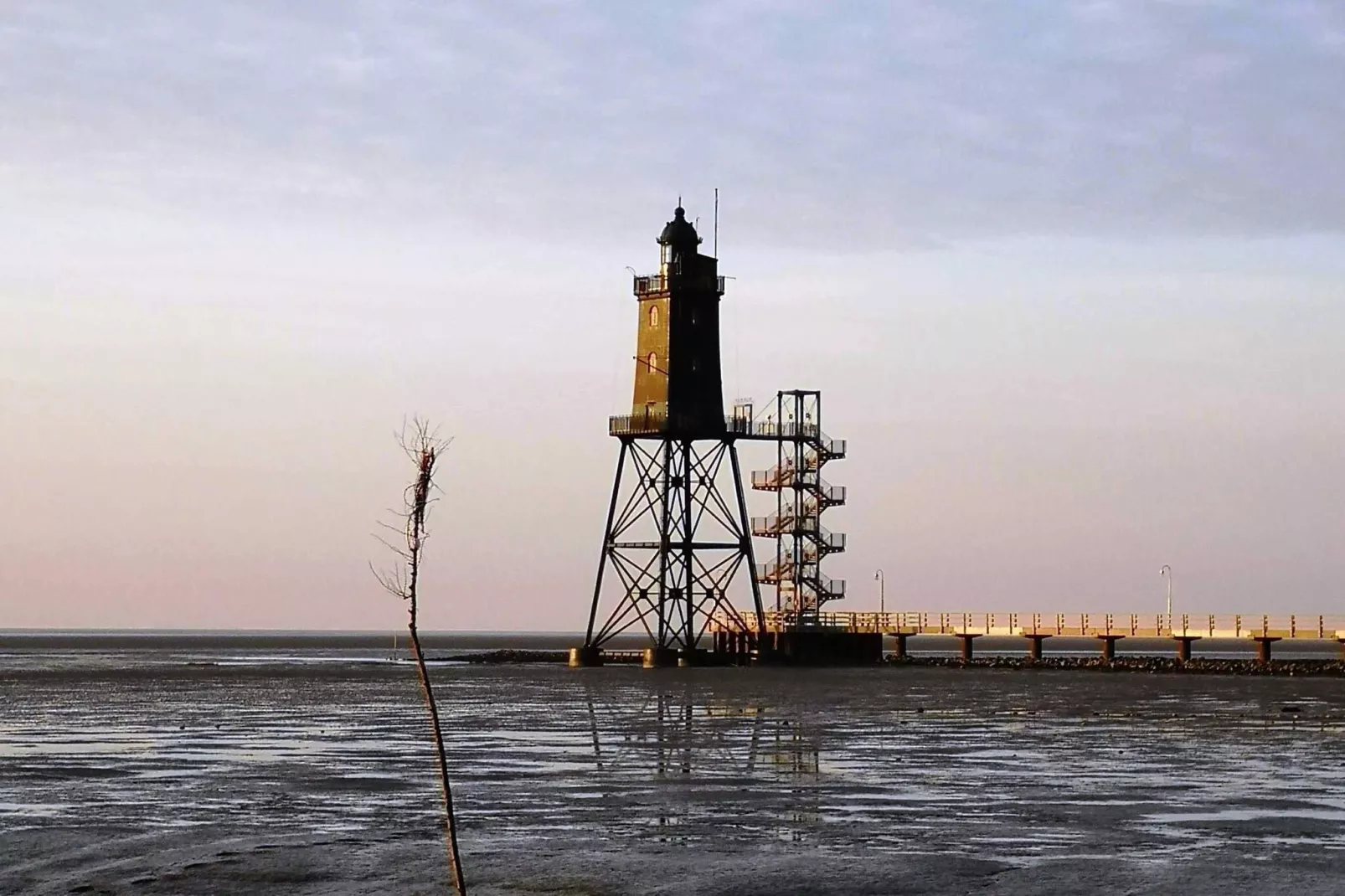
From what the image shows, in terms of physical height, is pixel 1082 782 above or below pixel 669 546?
below

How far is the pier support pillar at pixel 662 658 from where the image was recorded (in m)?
84.9

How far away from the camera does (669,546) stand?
81.3 meters

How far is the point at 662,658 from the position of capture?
8512 centimetres

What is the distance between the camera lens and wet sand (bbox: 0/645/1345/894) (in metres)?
19.6

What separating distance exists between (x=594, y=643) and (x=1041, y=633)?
2098 centimetres

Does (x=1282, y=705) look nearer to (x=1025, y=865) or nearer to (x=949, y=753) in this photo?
(x=949, y=753)

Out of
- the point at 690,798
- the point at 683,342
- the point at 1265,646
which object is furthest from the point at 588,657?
the point at 690,798

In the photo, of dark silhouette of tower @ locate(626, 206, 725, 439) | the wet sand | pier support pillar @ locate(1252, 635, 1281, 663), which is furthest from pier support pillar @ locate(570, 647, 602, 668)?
the wet sand

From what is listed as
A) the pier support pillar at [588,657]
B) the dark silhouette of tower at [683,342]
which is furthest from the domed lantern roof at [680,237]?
the pier support pillar at [588,657]

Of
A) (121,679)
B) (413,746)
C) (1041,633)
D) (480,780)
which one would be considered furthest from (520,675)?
(480,780)

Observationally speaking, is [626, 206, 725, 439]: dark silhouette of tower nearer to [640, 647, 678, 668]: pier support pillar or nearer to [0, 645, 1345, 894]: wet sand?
[640, 647, 678, 668]: pier support pillar

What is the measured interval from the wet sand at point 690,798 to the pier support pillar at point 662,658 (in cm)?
3228

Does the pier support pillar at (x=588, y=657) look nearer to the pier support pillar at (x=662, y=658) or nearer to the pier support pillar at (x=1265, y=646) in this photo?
the pier support pillar at (x=662, y=658)

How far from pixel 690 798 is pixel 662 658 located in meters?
59.0
